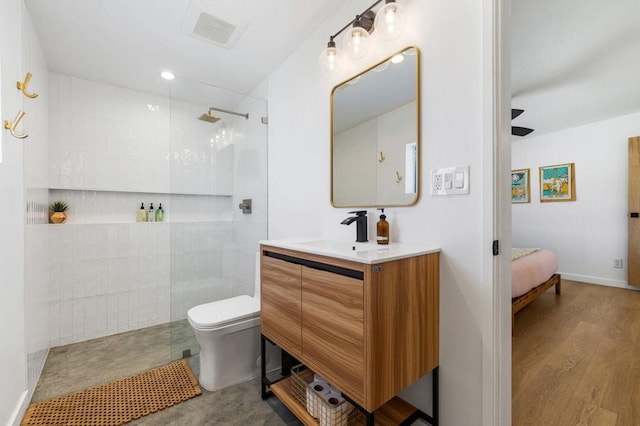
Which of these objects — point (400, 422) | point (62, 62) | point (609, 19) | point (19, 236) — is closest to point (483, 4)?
point (609, 19)

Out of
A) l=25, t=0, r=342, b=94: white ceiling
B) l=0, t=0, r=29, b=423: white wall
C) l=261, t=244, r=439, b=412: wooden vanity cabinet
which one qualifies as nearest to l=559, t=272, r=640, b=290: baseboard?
l=261, t=244, r=439, b=412: wooden vanity cabinet

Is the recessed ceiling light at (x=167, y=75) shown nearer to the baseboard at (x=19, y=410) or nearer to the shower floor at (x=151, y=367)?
the shower floor at (x=151, y=367)

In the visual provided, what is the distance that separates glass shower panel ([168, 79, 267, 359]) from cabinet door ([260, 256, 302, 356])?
0.85 meters

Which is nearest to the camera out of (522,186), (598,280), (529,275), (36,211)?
(36,211)

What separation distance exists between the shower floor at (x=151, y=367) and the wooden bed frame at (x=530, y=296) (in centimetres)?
206

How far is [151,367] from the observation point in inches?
78.7

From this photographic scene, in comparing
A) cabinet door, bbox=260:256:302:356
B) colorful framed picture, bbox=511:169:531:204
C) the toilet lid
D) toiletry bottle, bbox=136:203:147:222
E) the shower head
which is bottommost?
the toilet lid

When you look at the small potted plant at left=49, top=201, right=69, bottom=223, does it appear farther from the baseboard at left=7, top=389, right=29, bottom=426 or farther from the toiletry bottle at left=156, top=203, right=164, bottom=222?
the baseboard at left=7, top=389, right=29, bottom=426

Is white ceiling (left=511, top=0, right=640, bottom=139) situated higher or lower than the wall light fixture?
higher

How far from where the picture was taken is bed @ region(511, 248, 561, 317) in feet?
8.22

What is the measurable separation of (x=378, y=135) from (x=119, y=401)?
86.3 inches

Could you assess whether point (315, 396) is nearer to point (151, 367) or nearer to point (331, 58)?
point (151, 367)

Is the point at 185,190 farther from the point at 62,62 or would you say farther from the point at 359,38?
the point at 359,38

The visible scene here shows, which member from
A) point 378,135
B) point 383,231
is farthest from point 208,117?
point 383,231
